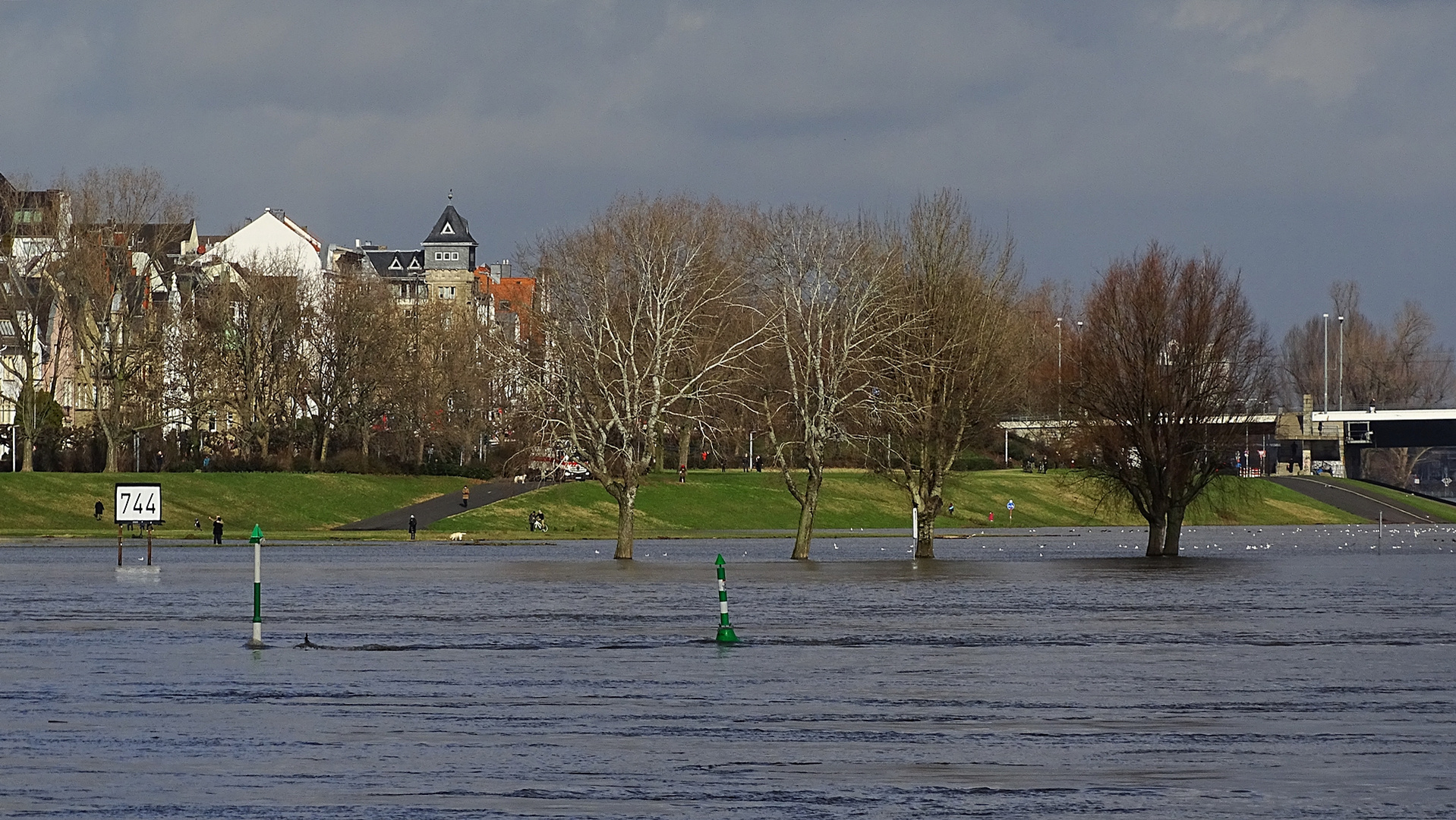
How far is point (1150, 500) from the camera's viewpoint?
80.1m

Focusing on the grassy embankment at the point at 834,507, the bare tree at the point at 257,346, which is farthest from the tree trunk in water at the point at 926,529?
the bare tree at the point at 257,346

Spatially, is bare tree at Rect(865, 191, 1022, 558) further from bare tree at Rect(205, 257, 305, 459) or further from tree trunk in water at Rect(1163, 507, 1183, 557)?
bare tree at Rect(205, 257, 305, 459)

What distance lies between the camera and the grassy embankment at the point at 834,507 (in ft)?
358

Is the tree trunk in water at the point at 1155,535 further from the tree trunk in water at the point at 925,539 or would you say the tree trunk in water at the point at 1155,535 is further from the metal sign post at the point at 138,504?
the metal sign post at the point at 138,504

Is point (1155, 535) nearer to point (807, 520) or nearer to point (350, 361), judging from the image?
point (807, 520)

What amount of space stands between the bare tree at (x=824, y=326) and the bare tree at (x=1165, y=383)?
426 inches

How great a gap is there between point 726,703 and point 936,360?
48023mm

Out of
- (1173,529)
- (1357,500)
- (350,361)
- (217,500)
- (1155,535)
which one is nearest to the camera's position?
(1173,529)

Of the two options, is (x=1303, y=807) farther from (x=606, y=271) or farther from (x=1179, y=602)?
(x=606, y=271)

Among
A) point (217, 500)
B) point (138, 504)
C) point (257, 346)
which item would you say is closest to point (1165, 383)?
point (138, 504)

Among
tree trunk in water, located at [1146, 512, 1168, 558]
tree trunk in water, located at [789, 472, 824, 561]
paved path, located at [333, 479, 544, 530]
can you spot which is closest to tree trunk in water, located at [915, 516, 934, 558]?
tree trunk in water, located at [789, 472, 824, 561]

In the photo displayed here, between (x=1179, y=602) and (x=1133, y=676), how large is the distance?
20.0 metres

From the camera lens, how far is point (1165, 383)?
77.9 m

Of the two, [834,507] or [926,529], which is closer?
[926,529]
